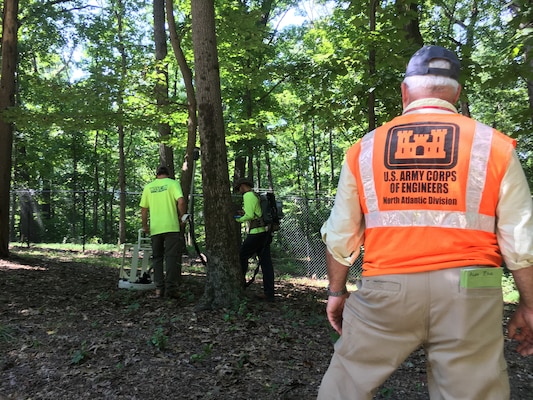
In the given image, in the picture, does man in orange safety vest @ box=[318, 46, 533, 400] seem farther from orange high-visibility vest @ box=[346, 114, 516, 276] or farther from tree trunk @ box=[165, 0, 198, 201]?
tree trunk @ box=[165, 0, 198, 201]

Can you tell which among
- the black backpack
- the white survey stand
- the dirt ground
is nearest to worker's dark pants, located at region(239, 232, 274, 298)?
the black backpack

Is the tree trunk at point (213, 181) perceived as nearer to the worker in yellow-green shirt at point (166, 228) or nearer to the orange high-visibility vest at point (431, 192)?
the worker in yellow-green shirt at point (166, 228)

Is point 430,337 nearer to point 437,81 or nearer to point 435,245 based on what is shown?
point 435,245

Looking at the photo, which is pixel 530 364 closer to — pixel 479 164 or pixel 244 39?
pixel 479 164

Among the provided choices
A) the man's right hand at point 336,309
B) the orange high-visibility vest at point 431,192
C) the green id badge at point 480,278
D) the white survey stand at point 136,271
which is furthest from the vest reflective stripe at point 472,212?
the white survey stand at point 136,271

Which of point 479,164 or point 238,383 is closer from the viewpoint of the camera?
point 479,164

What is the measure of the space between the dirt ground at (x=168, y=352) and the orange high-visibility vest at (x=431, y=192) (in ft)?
6.90

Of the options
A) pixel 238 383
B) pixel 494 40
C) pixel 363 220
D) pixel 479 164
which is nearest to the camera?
pixel 479 164

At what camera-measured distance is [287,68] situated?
661 cm

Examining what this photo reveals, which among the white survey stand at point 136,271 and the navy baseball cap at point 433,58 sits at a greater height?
the navy baseball cap at point 433,58

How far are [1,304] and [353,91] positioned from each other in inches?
206

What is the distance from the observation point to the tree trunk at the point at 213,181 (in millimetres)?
5324

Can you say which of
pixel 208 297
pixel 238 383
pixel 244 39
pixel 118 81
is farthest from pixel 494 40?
pixel 238 383

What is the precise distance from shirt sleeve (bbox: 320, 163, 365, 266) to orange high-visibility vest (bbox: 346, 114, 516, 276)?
49 mm
